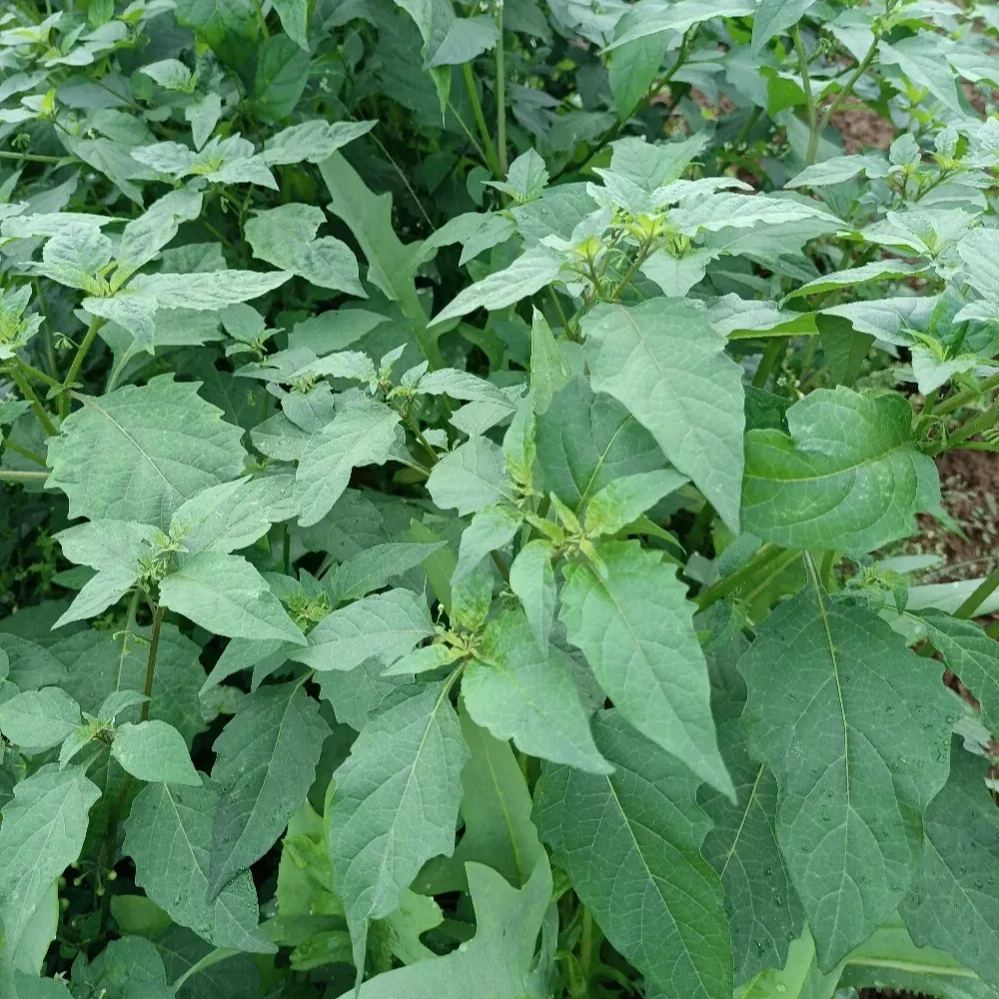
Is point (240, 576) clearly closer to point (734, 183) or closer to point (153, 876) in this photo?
point (153, 876)

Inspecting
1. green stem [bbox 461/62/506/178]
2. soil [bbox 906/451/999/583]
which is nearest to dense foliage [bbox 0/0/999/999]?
green stem [bbox 461/62/506/178]

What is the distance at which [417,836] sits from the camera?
0.96 metres

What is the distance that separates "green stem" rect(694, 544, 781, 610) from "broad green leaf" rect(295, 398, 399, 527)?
0.45 m

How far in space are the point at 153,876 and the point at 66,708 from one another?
0.81 feet

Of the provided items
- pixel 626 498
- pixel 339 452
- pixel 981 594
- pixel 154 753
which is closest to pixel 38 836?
pixel 154 753

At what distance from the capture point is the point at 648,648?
2.86ft

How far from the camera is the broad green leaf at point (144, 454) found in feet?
4.36

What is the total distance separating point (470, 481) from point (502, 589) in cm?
19

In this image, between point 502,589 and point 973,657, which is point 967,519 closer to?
point 973,657

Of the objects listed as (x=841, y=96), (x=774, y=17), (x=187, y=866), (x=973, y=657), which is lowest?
(x=187, y=866)

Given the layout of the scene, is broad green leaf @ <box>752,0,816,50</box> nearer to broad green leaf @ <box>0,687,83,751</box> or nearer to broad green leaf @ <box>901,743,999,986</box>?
broad green leaf @ <box>901,743,999,986</box>

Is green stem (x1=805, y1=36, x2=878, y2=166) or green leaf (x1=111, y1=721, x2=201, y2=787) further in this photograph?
green stem (x1=805, y1=36, x2=878, y2=166)

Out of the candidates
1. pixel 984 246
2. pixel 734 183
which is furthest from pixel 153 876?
pixel 984 246

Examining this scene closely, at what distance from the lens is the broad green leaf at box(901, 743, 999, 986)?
1.27 meters
